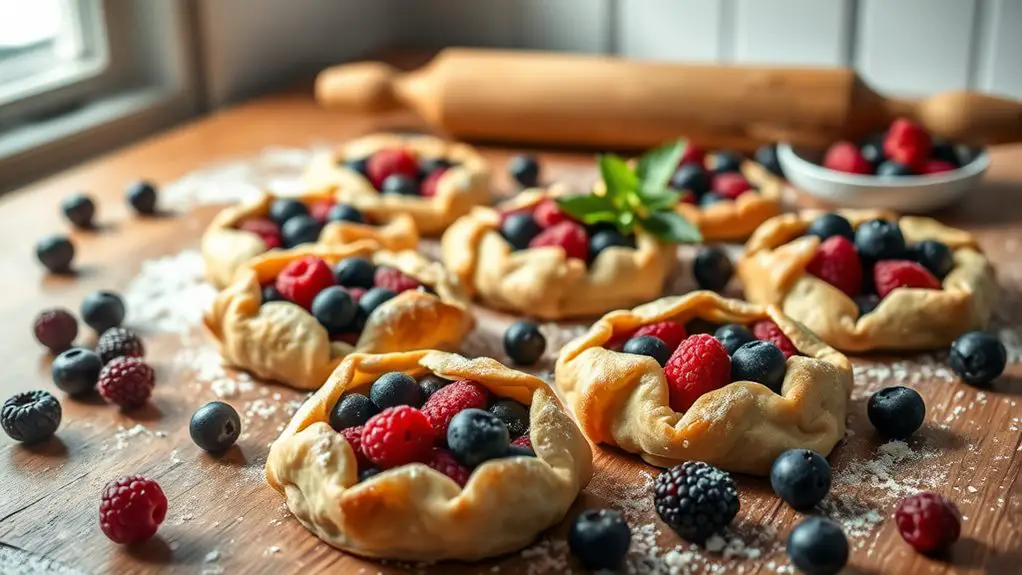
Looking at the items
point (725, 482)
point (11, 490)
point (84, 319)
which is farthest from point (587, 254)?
point (11, 490)

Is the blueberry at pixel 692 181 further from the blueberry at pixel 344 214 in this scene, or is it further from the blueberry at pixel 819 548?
the blueberry at pixel 819 548

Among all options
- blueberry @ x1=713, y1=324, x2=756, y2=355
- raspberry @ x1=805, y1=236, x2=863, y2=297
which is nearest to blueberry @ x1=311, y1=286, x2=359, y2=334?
blueberry @ x1=713, y1=324, x2=756, y2=355

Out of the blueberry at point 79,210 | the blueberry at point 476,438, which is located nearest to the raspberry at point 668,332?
the blueberry at point 476,438

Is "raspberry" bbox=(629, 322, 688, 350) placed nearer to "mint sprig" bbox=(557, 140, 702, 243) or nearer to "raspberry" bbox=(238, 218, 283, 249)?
"mint sprig" bbox=(557, 140, 702, 243)

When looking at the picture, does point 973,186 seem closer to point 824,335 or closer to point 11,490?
point 824,335

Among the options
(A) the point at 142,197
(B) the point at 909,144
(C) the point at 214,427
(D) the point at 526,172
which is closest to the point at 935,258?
(B) the point at 909,144

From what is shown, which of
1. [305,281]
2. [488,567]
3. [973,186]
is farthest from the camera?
[973,186]
